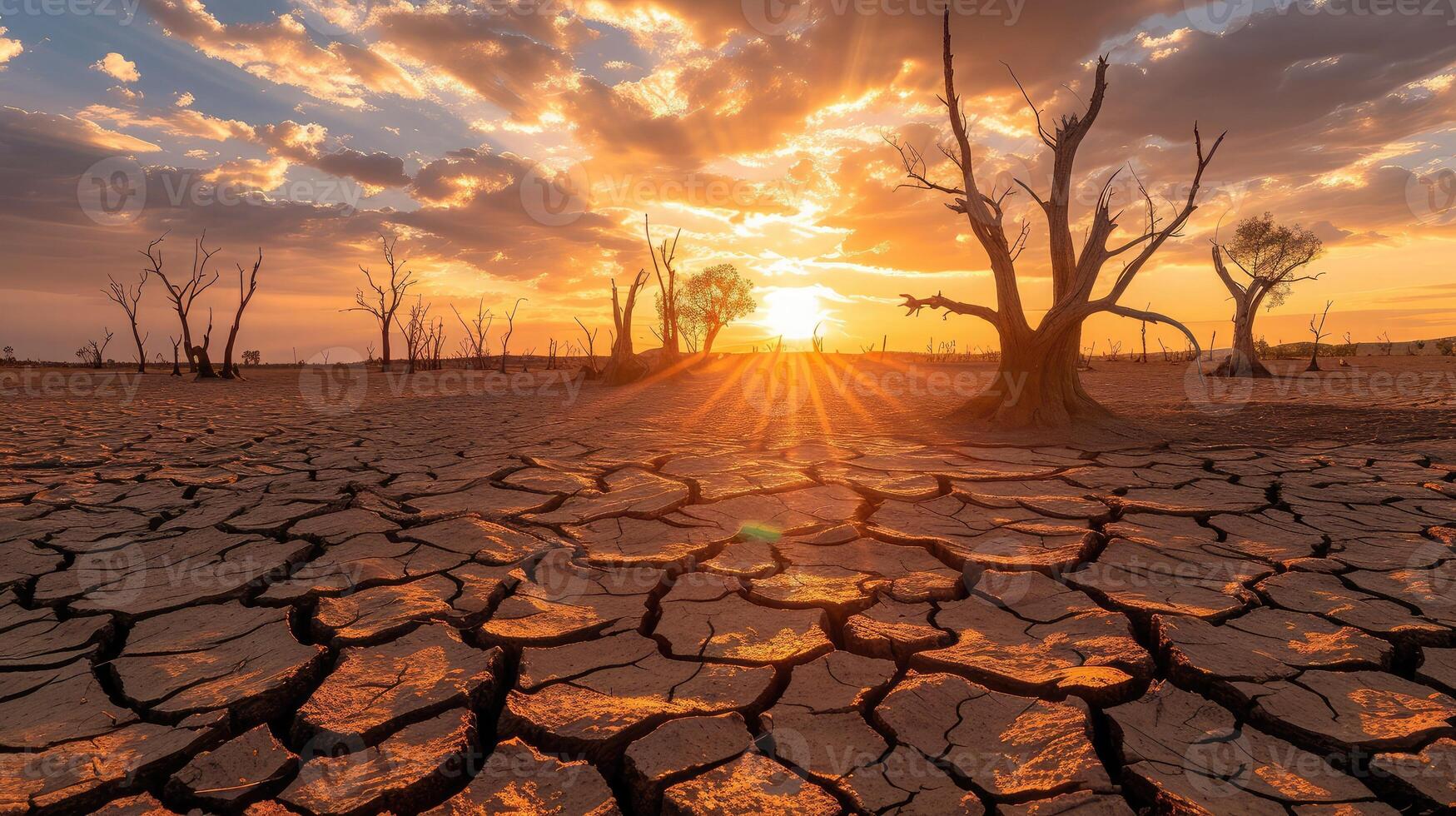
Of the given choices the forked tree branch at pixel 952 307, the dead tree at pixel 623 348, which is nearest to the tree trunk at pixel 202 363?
the dead tree at pixel 623 348

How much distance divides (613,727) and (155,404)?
1315 cm

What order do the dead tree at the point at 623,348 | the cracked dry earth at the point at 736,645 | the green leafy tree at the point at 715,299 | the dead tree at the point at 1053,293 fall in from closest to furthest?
the cracked dry earth at the point at 736,645 < the dead tree at the point at 1053,293 < the dead tree at the point at 623,348 < the green leafy tree at the point at 715,299

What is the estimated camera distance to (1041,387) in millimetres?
7355

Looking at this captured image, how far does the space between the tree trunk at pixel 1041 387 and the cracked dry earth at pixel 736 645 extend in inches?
101

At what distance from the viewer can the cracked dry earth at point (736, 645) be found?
173cm

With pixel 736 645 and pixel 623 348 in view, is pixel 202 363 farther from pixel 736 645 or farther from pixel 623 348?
pixel 736 645

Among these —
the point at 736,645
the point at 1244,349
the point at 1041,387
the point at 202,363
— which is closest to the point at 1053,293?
the point at 1041,387

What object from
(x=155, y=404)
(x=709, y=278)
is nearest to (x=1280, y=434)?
(x=155, y=404)

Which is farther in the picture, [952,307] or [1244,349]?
[1244,349]

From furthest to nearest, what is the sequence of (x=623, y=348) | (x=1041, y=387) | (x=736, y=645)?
(x=623, y=348) → (x=1041, y=387) → (x=736, y=645)

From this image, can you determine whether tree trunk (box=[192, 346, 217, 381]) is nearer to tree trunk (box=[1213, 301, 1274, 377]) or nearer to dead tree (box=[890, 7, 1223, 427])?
dead tree (box=[890, 7, 1223, 427])

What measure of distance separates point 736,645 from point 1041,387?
6104 mm

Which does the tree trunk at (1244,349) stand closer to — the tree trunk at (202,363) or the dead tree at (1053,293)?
the dead tree at (1053,293)

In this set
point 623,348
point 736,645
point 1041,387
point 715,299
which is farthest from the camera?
point 715,299
